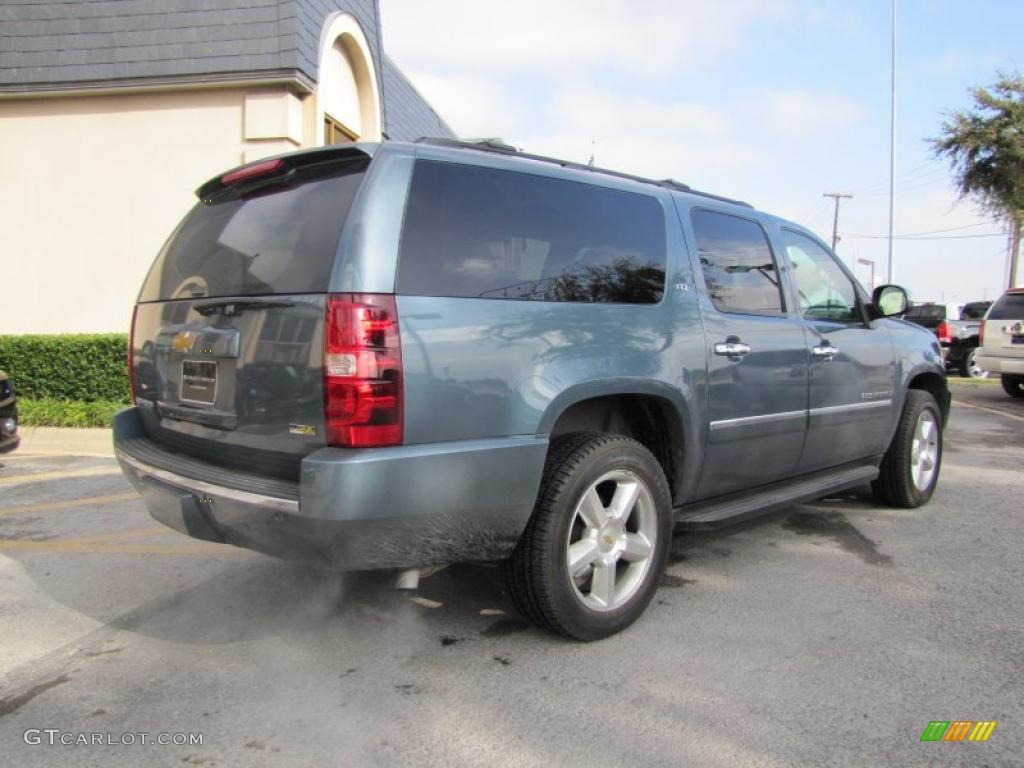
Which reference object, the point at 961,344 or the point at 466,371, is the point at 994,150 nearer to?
the point at 961,344

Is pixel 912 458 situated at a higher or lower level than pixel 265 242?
lower

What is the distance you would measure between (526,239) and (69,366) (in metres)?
7.88

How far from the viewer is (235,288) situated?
9.71 ft

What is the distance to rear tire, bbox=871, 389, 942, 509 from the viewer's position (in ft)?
16.7

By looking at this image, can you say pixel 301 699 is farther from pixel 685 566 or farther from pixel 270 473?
pixel 685 566

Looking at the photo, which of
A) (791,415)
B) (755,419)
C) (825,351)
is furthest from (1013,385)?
(755,419)

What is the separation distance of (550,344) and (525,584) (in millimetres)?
936

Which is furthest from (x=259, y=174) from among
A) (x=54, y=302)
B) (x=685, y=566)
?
(x=54, y=302)

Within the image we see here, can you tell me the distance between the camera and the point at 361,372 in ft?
8.12

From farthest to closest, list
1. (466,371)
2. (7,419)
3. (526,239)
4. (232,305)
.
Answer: (7,419) < (526,239) < (232,305) < (466,371)

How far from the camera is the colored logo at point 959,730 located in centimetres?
247

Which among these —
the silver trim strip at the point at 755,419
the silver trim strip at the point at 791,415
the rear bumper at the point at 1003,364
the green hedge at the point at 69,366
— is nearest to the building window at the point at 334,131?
the green hedge at the point at 69,366

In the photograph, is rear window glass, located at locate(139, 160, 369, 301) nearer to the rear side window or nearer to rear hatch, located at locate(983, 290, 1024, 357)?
the rear side window

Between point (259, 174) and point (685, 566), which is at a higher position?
point (259, 174)
